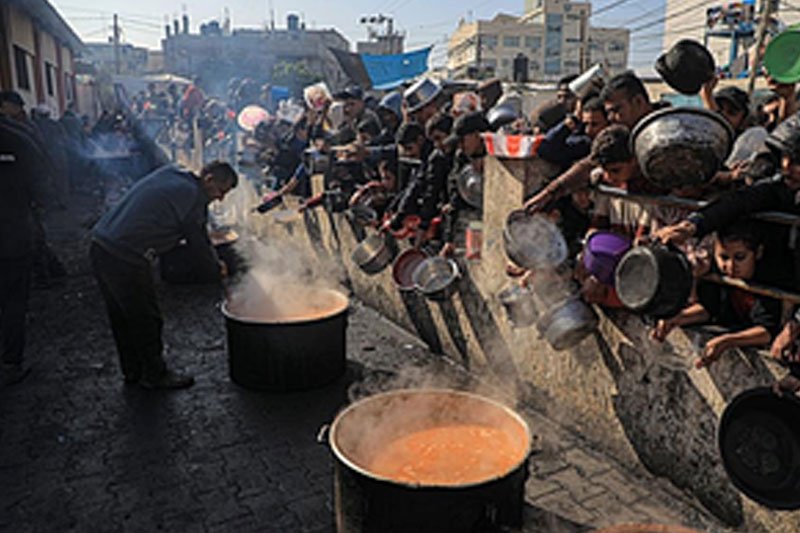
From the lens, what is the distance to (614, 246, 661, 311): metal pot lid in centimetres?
319

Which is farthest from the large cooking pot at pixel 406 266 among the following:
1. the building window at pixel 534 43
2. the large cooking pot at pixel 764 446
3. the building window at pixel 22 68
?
the building window at pixel 534 43

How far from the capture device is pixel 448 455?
12.1 feet

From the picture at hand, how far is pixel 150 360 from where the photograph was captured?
550 cm

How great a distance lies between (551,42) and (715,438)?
98996 millimetres

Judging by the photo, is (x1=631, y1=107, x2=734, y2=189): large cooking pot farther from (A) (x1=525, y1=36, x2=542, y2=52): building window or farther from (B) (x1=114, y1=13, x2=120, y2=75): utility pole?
(A) (x1=525, y1=36, x2=542, y2=52): building window

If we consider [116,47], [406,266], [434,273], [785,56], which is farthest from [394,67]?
[116,47]

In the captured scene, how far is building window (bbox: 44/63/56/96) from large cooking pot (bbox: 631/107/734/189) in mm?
21512

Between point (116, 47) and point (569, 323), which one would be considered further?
point (116, 47)

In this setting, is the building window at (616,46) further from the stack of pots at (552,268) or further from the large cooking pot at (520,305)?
the stack of pots at (552,268)

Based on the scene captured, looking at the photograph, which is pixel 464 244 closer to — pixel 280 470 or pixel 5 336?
pixel 280 470

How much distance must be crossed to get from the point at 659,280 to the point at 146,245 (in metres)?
4.07

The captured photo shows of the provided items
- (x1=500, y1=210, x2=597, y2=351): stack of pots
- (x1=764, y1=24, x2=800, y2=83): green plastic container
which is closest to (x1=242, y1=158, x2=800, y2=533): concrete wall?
(x1=500, y1=210, x2=597, y2=351): stack of pots

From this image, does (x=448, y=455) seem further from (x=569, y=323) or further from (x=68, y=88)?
(x=68, y=88)

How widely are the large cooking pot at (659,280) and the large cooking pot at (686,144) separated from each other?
39cm
